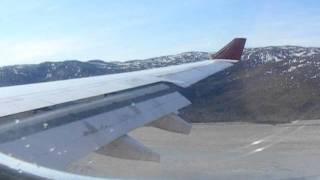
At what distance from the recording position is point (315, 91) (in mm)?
22297

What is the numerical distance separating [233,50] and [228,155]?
2.14 meters

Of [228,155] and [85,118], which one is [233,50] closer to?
[228,155]

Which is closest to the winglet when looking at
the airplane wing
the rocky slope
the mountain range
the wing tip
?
the wing tip

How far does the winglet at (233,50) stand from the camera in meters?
11.0

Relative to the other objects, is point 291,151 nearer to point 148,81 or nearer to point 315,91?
point 148,81

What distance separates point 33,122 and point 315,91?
64.0 feet

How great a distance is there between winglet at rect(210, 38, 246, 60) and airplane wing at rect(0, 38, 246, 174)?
3094mm

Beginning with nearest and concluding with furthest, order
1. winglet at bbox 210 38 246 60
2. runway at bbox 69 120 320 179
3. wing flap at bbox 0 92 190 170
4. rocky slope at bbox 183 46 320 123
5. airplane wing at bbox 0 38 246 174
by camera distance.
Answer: wing flap at bbox 0 92 190 170, airplane wing at bbox 0 38 246 174, runway at bbox 69 120 320 179, winglet at bbox 210 38 246 60, rocky slope at bbox 183 46 320 123

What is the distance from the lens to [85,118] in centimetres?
477

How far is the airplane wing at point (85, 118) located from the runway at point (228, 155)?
75 cm

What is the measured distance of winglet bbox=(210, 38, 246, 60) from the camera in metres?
11.0

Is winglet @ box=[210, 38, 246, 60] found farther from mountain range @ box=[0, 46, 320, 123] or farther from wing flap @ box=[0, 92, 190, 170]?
wing flap @ box=[0, 92, 190, 170]

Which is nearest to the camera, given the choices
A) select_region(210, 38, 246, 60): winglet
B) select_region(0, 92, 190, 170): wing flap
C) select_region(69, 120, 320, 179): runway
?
select_region(0, 92, 190, 170): wing flap

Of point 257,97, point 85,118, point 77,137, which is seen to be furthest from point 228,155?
point 257,97
